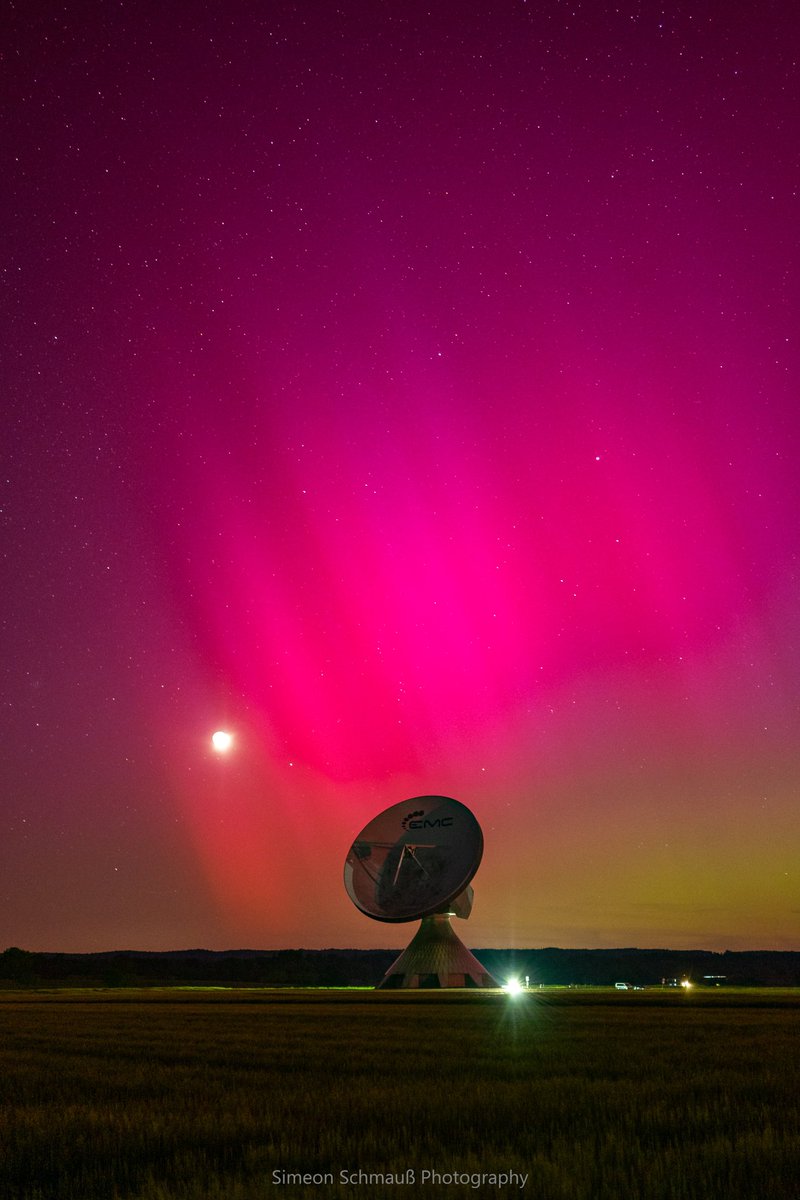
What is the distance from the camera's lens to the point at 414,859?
73625mm

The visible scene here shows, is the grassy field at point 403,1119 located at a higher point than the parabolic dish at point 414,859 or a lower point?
lower

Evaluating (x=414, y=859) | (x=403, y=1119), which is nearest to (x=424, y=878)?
(x=414, y=859)

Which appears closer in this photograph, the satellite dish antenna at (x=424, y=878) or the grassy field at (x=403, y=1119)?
the grassy field at (x=403, y=1119)

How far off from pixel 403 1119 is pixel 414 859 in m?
64.2

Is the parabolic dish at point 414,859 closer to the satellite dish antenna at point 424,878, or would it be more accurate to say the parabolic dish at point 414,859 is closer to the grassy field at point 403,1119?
the satellite dish antenna at point 424,878

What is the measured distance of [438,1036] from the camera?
86.9 feet

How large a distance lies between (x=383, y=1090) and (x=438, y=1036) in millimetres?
13751

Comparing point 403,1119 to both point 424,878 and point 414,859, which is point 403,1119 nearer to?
point 424,878

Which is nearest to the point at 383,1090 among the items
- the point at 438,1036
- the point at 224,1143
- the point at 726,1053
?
the point at 224,1143

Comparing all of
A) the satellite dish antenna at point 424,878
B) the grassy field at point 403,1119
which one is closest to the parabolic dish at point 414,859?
the satellite dish antenna at point 424,878

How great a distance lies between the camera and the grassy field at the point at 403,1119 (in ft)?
24.7

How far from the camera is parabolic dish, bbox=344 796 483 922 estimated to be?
7038 cm

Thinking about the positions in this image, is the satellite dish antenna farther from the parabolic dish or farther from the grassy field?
the grassy field

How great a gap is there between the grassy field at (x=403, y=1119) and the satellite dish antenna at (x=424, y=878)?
47796mm
